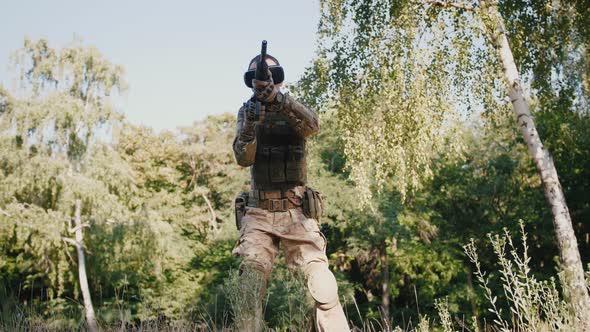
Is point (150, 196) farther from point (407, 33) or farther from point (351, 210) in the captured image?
point (407, 33)

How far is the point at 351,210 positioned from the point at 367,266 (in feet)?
12.1

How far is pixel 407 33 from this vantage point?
28.5ft

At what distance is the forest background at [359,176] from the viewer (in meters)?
9.05

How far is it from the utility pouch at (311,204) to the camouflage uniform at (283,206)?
0.12ft

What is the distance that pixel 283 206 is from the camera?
400 centimetres

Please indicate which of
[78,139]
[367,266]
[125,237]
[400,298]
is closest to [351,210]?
[367,266]

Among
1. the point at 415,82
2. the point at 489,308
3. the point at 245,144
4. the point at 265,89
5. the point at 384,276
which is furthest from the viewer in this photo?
the point at 384,276

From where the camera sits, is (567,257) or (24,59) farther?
(24,59)

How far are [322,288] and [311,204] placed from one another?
65 cm

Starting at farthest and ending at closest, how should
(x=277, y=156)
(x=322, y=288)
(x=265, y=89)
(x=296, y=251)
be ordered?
(x=277, y=156), (x=296, y=251), (x=322, y=288), (x=265, y=89)

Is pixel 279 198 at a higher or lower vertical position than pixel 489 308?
higher

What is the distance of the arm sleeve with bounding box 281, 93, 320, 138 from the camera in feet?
12.2

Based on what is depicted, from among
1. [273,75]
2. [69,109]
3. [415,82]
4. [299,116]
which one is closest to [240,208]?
[299,116]

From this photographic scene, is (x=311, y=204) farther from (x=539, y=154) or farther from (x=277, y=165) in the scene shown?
(x=539, y=154)
